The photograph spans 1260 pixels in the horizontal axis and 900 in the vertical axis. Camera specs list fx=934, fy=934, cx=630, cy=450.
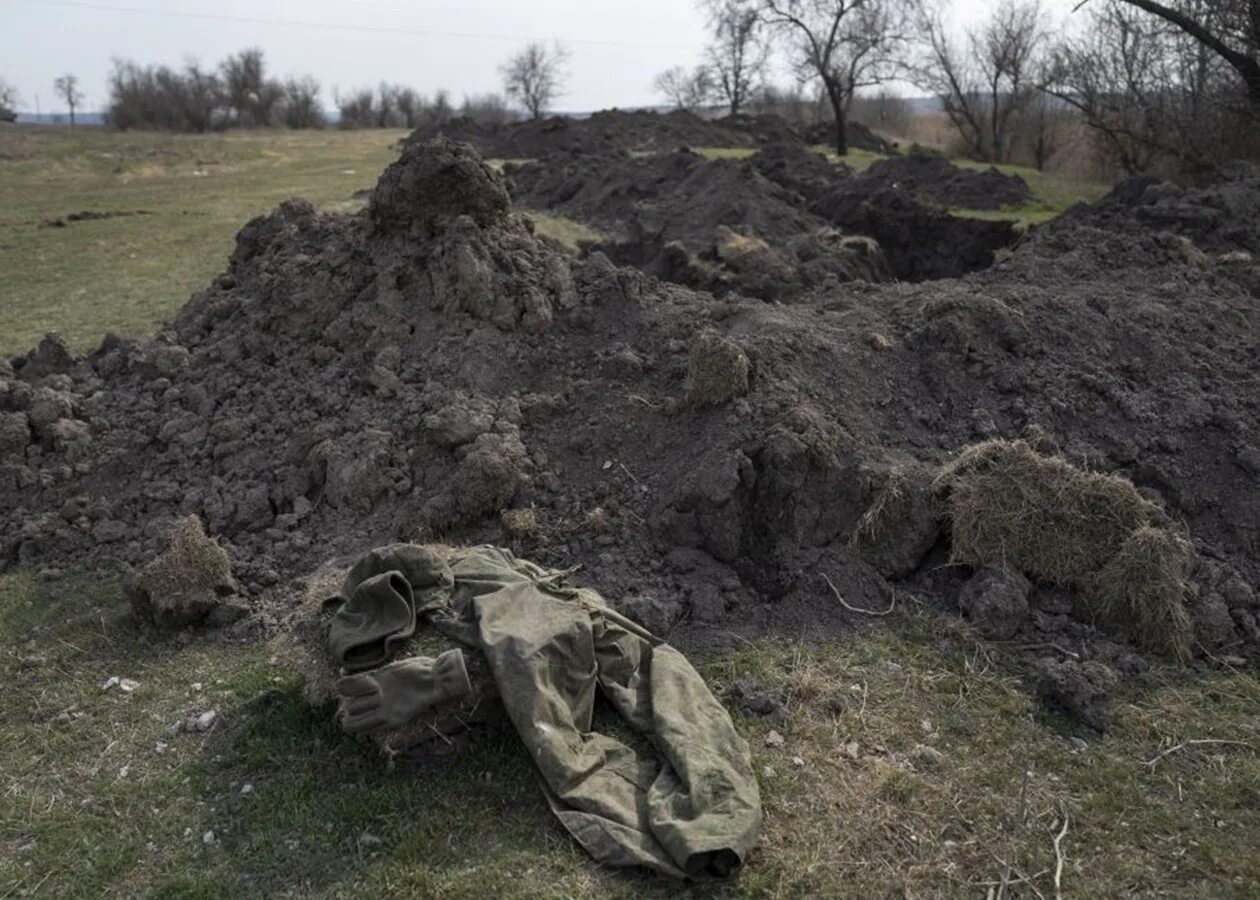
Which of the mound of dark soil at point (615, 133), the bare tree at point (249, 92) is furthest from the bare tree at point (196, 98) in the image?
the mound of dark soil at point (615, 133)

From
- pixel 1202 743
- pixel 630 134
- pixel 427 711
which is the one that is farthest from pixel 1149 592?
pixel 630 134

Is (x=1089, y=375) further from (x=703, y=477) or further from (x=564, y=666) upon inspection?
(x=564, y=666)

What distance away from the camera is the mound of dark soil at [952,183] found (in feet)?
48.9

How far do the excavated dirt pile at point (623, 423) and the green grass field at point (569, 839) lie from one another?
1.00 feet

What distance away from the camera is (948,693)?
4031 mm

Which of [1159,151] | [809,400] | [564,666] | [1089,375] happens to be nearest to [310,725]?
[564,666]

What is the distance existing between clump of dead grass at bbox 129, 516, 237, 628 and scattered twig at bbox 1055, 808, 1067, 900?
3813mm

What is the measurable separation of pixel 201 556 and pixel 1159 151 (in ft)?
54.3

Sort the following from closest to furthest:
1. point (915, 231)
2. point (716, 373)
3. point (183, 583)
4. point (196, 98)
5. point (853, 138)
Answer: point (183, 583), point (716, 373), point (915, 231), point (853, 138), point (196, 98)

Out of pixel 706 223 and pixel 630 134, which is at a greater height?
pixel 630 134

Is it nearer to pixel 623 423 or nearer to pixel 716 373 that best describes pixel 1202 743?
pixel 716 373

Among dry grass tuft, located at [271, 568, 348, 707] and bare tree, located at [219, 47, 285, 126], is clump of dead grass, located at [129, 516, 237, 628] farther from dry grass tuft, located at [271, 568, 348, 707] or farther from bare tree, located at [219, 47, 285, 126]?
bare tree, located at [219, 47, 285, 126]

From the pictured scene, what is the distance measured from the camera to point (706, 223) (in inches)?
508

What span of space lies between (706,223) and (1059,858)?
10.8 metres
